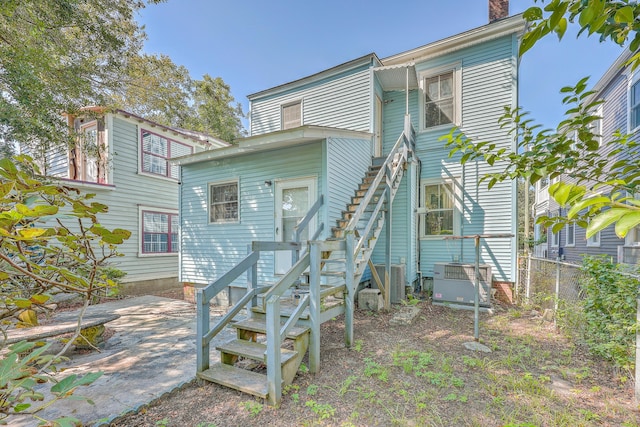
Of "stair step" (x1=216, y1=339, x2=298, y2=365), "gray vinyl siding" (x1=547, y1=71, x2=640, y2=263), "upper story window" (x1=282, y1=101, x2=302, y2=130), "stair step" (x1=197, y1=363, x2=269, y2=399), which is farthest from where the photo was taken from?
"upper story window" (x1=282, y1=101, x2=302, y2=130)

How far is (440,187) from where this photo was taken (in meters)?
7.91

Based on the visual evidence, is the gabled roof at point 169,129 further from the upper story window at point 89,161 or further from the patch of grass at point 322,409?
the patch of grass at point 322,409

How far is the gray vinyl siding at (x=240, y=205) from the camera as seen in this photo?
253 inches

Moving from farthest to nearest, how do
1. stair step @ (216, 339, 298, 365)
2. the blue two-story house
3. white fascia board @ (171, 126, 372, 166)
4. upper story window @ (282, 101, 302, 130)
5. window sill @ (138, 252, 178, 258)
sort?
window sill @ (138, 252, 178, 258) → upper story window @ (282, 101, 302, 130) → the blue two-story house → white fascia board @ (171, 126, 372, 166) → stair step @ (216, 339, 298, 365)

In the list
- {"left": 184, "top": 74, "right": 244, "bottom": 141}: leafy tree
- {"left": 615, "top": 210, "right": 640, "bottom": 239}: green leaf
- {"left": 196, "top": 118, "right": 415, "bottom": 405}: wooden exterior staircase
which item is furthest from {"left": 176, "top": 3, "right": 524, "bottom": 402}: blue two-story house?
{"left": 184, "top": 74, "right": 244, "bottom": 141}: leafy tree

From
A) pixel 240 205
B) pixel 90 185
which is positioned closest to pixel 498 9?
pixel 240 205

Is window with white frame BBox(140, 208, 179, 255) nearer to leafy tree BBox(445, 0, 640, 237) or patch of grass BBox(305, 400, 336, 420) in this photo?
patch of grass BBox(305, 400, 336, 420)

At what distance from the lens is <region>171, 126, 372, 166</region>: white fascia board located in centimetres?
548

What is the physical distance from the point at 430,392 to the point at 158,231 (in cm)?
1004

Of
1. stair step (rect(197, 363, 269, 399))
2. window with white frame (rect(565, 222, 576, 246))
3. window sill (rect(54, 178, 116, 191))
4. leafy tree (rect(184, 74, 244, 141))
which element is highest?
leafy tree (rect(184, 74, 244, 141))

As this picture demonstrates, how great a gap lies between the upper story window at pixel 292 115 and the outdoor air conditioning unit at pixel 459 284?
605 cm

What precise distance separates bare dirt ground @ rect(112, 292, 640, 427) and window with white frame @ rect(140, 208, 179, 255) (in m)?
7.91

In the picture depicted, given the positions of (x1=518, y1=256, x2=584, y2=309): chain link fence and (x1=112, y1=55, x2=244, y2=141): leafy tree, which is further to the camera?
(x1=112, y1=55, x2=244, y2=141): leafy tree

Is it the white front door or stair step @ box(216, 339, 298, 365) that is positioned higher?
the white front door
